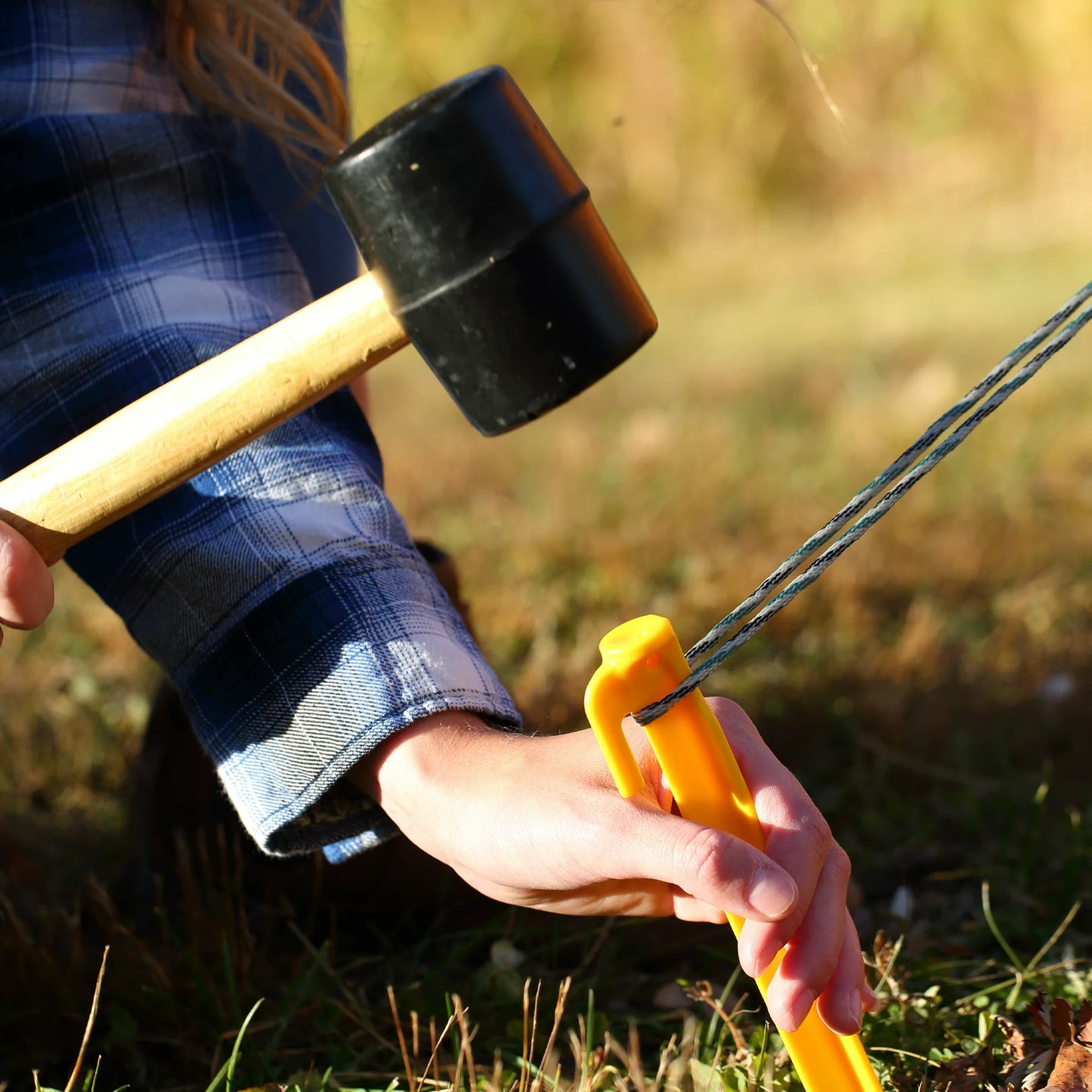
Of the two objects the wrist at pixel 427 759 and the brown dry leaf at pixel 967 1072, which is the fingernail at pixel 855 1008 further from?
the wrist at pixel 427 759

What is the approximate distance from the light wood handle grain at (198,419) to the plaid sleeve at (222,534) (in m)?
0.13

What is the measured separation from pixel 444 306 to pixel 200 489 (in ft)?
1.25

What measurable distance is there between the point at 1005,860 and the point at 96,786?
139 centimetres

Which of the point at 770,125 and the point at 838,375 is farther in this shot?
the point at 770,125

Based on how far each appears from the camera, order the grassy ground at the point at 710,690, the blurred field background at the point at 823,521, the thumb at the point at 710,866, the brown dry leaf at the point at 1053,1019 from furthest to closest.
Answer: the blurred field background at the point at 823,521
the grassy ground at the point at 710,690
the brown dry leaf at the point at 1053,1019
the thumb at the point at 710,866

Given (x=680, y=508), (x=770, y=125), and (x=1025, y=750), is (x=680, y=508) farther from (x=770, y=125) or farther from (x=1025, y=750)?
(x=770, y=125)

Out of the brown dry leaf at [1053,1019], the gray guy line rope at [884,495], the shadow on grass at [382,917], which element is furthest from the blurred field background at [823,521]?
the gray guy line rope at [884,495]

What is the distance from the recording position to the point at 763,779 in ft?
3.29

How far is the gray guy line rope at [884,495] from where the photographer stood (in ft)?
3.04

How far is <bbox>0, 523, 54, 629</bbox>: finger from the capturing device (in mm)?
991

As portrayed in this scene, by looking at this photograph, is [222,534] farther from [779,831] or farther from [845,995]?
[845,995]

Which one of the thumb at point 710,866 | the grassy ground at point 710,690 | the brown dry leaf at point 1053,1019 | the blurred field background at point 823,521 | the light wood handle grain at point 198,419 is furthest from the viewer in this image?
the blurred field background at point 823,521

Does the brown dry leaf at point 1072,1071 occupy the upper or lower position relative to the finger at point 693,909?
lower

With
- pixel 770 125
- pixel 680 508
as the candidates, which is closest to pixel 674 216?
pixel 770 125
